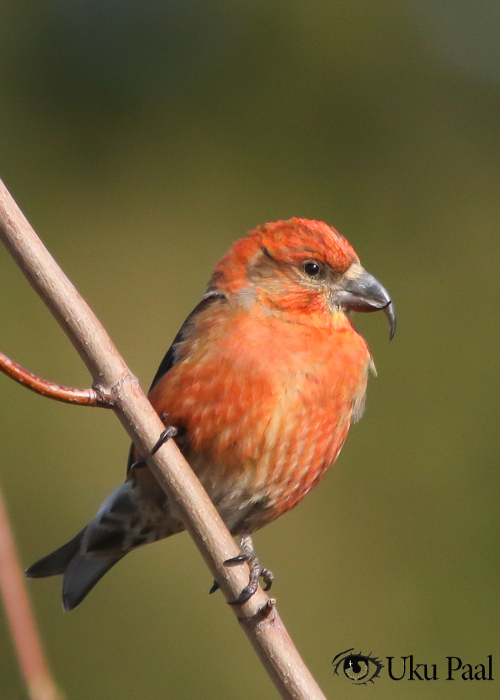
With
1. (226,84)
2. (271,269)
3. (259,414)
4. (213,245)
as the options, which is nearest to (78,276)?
(213,245)

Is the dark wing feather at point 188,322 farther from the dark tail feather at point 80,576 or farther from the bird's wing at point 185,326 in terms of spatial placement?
the dark tail feather at point 80,576

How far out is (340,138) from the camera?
5.43 meters

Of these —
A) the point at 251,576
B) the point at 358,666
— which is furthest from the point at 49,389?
the point at 358,666

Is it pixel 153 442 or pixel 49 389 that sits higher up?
pixel 49 389

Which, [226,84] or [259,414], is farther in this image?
[226,84]

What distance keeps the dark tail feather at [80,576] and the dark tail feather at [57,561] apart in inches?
0.8

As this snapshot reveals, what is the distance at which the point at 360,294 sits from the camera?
3.07m

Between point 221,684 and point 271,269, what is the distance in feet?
7.14

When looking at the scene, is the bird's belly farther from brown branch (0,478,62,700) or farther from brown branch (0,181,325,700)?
brown branch (0,478,62,700)

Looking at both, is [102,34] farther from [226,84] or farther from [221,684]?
[221,684]

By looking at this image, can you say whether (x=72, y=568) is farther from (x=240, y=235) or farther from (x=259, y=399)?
(x=240, y=235)

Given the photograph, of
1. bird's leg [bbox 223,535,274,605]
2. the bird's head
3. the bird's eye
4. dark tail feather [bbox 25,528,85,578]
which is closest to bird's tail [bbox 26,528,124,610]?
dark tail feather [bbox 25,528,85,578]

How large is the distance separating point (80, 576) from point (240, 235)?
2.45 m

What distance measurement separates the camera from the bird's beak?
10.1 feet
